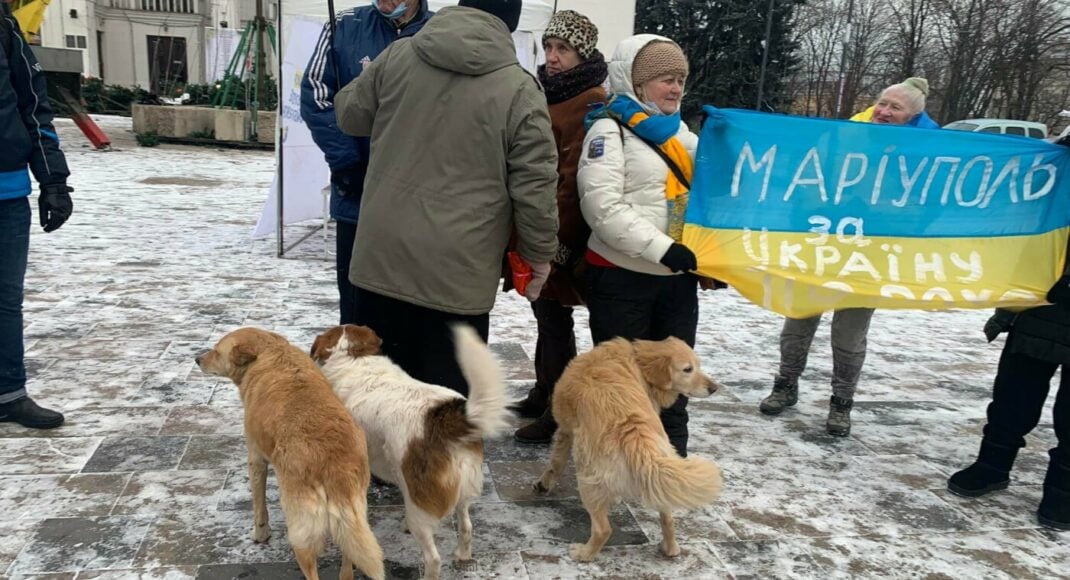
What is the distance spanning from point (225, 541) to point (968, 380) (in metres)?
5.45

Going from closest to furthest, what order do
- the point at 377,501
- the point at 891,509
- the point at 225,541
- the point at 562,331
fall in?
the point at 225,541 < the point at 377,501 < the point at 891,509 < the point at 562,331

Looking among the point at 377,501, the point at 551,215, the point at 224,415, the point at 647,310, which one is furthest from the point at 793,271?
the point at 224,415

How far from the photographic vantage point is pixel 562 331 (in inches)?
160

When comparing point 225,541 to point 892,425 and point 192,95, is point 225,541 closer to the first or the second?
point 892,425

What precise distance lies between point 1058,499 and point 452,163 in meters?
3.29

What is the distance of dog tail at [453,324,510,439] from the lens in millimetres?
2615

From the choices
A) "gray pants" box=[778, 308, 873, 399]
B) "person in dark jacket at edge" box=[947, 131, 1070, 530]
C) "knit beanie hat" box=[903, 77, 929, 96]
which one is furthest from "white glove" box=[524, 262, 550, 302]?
"knit beanie hat" box=[903, 77, 929, 96]

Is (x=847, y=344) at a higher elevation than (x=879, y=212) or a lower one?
lower

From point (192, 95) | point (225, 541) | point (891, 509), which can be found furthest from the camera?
point (192, 95)

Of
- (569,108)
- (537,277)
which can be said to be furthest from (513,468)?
(569,108)

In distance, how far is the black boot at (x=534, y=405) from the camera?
4406mm

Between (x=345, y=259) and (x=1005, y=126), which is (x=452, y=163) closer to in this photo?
(x=345, y=259)

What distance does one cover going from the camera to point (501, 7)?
9.45ft

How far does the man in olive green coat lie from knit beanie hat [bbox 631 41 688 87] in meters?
0.60
